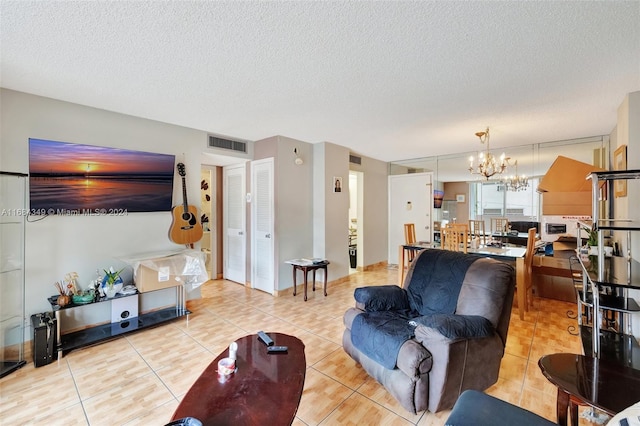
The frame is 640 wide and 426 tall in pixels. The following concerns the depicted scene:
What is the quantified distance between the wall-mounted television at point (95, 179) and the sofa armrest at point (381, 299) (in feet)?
8.69

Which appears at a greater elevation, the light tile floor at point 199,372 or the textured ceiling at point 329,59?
the textured ceiling at point 329,59

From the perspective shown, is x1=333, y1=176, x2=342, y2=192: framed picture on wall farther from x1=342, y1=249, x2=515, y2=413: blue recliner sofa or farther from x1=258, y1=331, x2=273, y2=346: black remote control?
x1=258, y1=331, x2=273, y2=346: black remote control

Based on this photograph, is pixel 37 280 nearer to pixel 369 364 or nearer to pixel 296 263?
pixel 296 263

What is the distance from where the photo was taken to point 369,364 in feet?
6.76

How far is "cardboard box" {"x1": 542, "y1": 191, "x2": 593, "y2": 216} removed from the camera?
375cm

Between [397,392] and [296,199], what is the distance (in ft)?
10.1

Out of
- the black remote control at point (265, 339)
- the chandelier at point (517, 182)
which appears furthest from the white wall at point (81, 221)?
the chandelier at point (517, 182)

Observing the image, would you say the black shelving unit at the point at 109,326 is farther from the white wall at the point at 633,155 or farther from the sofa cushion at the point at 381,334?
the white wall at the point at 633,155

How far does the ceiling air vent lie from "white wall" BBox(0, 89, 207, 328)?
0.38 m

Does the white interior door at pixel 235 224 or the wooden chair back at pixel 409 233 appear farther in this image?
the white interior door at pixel 235 224

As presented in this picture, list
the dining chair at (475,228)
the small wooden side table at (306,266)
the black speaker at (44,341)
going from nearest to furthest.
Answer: the black speaker at (44,341), the small wooden side table at (306,266), the dining chair at (475,228)

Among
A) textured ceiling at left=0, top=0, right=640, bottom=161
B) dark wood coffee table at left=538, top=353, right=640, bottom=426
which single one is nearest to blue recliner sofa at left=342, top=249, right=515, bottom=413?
dark wood coffee table at left=538, top=353, right=640, bottom=426

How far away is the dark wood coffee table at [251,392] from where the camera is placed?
121 cm

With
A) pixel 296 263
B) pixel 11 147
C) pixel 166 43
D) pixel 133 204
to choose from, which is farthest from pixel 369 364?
pixel 11 147
